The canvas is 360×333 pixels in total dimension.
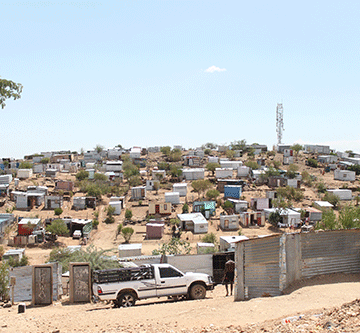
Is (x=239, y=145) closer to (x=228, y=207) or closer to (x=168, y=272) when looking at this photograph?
(x=228, y=207)

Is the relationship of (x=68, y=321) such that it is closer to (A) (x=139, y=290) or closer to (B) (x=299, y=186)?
(A) (x=139, y=290)

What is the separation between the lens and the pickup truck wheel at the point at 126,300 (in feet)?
32.0

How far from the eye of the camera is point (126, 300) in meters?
9.78

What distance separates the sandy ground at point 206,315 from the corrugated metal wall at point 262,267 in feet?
1.71

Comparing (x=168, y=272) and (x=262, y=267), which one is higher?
(x=262, y=267)

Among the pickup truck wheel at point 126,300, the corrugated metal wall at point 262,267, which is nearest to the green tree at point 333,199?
the corrugated metal wall at point 262,267

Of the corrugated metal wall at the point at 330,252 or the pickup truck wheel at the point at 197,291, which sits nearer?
the corrugated metal wall at the point at 330,252

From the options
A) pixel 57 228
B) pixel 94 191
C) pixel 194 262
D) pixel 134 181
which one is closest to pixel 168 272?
pixel 194 262

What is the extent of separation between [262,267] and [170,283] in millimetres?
2729

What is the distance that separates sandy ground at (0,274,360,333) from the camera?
6406 mm

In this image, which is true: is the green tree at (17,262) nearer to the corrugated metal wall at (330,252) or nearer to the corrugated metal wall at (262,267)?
the corrugated metal wall at (262,267)

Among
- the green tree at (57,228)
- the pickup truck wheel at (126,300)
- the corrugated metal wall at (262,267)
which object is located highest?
the corrugated metal wall at (262,267)

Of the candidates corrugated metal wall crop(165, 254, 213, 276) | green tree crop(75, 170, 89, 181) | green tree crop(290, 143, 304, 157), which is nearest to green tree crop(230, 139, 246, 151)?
green tree crop(290, 143, 304, 157)

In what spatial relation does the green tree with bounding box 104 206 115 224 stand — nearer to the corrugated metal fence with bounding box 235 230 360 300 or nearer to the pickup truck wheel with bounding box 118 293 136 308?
the pickup truck wheel with bounding box 118 293 136 308
